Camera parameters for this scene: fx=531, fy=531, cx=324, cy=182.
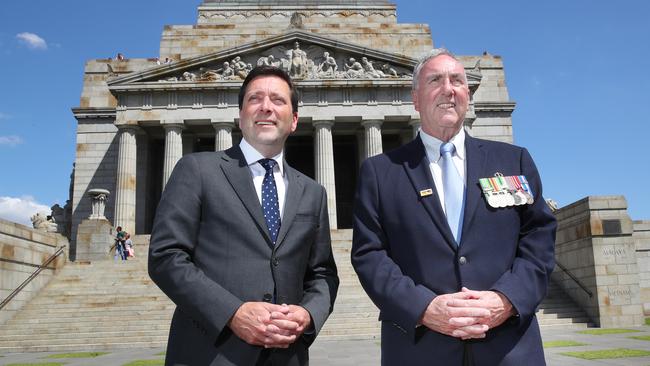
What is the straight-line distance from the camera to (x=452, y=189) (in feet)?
13.3

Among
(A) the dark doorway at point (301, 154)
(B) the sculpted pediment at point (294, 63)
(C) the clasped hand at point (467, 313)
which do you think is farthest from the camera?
(A) the dark doorway at point (301, 154)

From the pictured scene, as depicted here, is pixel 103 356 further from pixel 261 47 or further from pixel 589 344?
pixel 261 47

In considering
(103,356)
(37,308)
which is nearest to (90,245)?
(37,308)

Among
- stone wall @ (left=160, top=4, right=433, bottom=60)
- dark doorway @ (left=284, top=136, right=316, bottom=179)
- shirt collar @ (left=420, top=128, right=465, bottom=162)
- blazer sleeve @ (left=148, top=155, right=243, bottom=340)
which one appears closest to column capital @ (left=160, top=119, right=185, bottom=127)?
stone wall @ (left=160, top=4, right=433, bottom=60)

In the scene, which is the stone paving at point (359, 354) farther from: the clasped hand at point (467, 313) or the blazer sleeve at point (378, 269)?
the clasped hand at point (467, 313)

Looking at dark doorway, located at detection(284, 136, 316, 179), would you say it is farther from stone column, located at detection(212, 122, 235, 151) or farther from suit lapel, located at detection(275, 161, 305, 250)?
suit lapel, located at detection(275, 161, 305, 250)

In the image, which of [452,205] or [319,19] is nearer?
[452,205]

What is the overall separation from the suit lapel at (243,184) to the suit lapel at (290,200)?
4.7 inches

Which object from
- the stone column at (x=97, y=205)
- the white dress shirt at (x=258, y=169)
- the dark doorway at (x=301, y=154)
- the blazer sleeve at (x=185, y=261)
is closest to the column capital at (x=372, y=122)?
the dark doorway at (x=301, y=154)

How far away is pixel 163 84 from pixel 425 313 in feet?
110

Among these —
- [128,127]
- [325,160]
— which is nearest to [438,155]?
[325,160]

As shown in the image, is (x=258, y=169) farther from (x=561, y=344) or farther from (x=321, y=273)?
(x=561, y=344)

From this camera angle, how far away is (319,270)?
14.3ft

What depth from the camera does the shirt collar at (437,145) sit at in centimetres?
425
